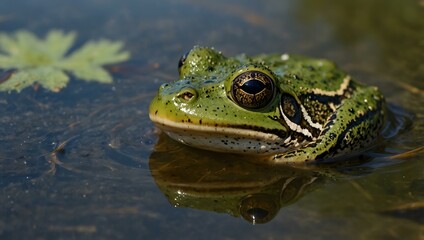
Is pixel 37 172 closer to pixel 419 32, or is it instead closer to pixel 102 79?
pixel 102 79

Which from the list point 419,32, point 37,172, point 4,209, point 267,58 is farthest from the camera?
point 419,32

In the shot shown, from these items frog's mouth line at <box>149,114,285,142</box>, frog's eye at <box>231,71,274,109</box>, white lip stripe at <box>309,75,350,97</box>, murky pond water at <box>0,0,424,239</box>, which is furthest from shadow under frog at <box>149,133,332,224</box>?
white lip stripe at <box>309,75,350,97</box>

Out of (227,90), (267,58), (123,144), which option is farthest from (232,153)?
(267,58)

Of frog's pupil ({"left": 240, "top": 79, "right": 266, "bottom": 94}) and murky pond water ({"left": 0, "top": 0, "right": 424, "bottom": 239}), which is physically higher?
frog's pupil ({"left": 240, "top": 79, "right": 266, "bottom": 94})

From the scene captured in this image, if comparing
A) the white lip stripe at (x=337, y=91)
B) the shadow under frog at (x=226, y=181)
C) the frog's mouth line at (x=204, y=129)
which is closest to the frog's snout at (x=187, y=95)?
the frog's mouth line at (x=204, y=129)

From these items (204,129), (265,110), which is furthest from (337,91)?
(204,129)

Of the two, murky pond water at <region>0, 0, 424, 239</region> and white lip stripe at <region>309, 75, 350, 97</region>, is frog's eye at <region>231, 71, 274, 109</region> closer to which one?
murky pond water at <region>0, 0, 424, 239</region>

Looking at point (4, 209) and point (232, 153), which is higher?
point (232, 153)
